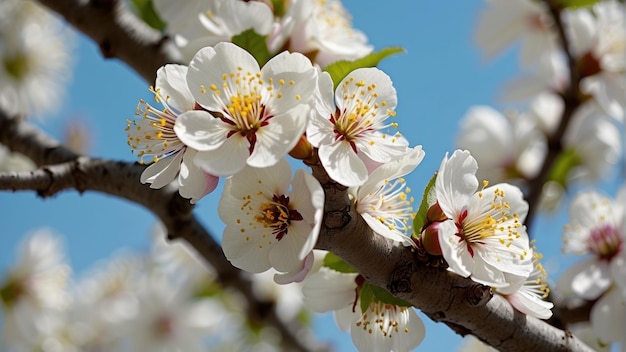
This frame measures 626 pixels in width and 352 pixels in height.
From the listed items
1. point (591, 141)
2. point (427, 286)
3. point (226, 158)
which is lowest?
point (591, 141)

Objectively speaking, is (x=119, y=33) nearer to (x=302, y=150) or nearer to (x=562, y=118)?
(x=302, y=150)

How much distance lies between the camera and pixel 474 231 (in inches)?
29.8

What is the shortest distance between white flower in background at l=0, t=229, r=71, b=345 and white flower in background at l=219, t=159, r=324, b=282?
55.2 inches

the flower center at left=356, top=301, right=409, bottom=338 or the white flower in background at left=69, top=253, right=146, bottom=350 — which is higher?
the flower center at left=356, top=301, right=409, bottom=338

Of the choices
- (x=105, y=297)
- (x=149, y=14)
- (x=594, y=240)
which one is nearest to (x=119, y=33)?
(x=149, y=14)

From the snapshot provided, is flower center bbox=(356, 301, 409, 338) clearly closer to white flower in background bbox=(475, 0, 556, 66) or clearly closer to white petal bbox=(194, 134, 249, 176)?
white petal bbox=(194, 134, 249, 176)

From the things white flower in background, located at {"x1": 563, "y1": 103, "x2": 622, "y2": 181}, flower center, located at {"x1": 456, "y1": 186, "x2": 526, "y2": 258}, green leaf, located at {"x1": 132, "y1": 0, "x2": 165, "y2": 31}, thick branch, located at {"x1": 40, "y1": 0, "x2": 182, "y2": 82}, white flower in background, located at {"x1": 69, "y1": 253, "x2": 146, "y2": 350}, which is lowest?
white flower in background, located at {"x1": 69, "y1": 253, "x2": 146, "y2": 350}

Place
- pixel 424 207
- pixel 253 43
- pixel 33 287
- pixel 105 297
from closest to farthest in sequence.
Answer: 1. pixel 424 207
2. pixel 253 43
3. pixel 33 287
4. pixel 105 297

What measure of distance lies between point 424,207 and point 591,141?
3.72 ft

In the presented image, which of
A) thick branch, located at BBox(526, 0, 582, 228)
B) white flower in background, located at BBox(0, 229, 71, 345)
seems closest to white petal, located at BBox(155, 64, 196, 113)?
thick branch, located at BBox(526, 0, 582, 228)

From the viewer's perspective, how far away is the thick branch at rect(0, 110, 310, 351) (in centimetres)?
92

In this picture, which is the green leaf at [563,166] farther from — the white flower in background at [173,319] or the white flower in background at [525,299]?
the white flower in background at [173,319]

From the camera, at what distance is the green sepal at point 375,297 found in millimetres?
768

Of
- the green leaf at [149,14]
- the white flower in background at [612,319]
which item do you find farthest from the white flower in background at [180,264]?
the white flower in background at [612,319]
